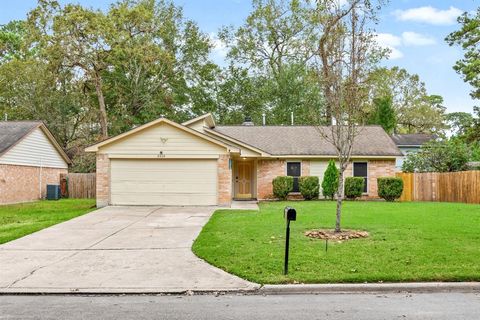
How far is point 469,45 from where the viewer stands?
25.5 metres

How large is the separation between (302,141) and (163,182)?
9.12m

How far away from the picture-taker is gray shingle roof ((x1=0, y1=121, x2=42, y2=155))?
2283cm

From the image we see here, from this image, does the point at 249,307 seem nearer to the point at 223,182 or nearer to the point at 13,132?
the point at 223,182

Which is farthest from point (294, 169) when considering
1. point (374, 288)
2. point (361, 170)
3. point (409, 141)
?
point (409, 141)

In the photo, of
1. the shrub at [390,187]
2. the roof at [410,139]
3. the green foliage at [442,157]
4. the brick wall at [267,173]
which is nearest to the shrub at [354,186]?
the shrub at [390,187]

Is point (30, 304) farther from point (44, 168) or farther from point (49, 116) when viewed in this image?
point (49, 116)

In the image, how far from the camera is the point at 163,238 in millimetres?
10828

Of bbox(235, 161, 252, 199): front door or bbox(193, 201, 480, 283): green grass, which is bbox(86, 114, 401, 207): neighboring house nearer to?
bbox(235, 161, 252, 199): front door

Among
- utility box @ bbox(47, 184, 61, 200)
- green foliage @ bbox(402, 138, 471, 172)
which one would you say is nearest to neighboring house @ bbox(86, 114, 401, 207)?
utility box @ bbox(47, 184, 61, 200)

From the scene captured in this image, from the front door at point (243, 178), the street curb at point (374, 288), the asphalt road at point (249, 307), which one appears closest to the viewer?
the asphalt road at point (249, 307)

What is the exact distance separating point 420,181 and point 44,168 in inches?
837

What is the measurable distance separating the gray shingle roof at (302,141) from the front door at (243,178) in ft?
4.14

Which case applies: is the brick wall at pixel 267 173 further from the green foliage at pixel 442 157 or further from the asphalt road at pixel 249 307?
the asphalt road at pixel 249 307

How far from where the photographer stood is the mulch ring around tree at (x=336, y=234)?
32.4 feet
